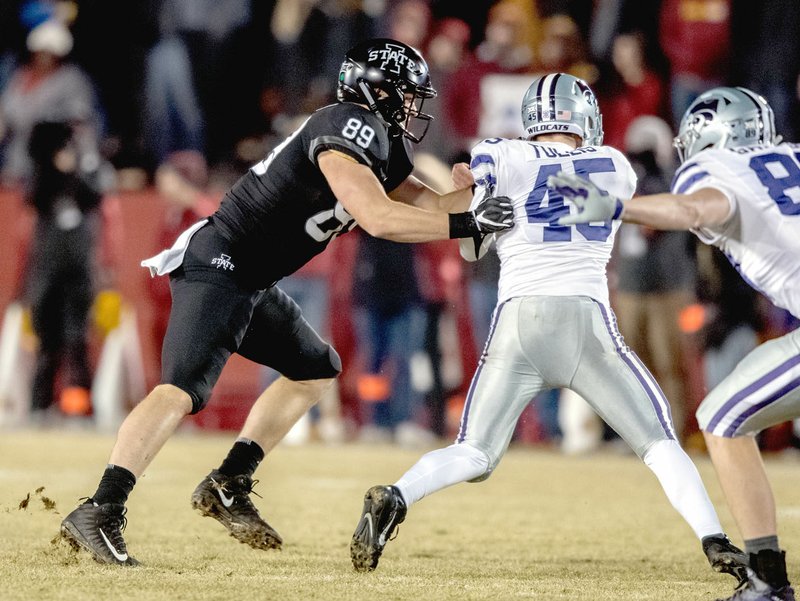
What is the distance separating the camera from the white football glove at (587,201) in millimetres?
3561

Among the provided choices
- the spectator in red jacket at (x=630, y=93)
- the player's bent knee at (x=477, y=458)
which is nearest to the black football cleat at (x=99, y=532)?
the player's bent knee at (x=477, y=458)

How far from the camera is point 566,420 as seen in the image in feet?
28.9

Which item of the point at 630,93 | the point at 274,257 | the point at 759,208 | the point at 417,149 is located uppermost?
the point at 630,93

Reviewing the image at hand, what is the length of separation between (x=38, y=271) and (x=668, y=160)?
449 centimetres

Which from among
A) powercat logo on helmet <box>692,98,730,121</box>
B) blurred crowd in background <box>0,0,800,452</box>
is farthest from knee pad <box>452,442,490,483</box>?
blurred crowd in background <box>0,0,800,452</box>

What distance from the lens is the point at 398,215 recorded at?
4.08 m

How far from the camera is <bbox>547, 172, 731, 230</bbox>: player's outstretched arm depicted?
11.6ft

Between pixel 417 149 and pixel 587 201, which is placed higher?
pixel 417 149

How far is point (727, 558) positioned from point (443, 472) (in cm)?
88

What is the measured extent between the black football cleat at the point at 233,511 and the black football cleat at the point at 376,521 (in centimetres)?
69

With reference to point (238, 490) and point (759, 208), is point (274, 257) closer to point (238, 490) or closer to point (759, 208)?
point (238, 490)

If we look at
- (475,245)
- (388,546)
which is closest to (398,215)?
(475,245)

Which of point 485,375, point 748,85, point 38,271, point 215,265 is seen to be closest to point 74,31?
point 38,271

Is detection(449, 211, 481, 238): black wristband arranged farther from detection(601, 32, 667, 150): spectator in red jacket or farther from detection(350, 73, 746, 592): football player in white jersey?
detection(601, 32, 667, 150): spectator in red jacket
